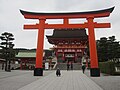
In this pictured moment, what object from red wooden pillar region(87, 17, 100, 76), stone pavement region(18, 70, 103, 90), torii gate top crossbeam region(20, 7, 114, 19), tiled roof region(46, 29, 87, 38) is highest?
tiled roof region(46, 29, 87, 38)

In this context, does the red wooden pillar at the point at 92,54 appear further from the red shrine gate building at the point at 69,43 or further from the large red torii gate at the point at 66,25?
the red shrine gate building at the point at 69,43

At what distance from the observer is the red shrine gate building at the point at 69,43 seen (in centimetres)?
4061

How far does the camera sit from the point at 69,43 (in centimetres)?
4331

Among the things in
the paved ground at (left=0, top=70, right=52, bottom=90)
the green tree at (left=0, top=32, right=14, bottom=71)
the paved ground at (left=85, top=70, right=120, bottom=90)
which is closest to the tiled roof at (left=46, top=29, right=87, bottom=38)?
the green tree at (left=0, top=32, right=14, bottom=71)

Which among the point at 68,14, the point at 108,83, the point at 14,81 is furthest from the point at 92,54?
the point at 14,81

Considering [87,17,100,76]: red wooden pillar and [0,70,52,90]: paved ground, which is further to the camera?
[87,17,100,76]: red wooden pillar

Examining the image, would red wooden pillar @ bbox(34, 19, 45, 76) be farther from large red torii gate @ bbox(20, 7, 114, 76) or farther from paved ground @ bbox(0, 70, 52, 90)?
paved ground @ bbox(0, 70, 52, 90)

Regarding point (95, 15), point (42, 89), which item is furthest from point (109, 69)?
point (42, 89)

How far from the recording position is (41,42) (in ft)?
61.4

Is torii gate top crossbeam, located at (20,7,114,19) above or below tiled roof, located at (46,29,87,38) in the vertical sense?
below

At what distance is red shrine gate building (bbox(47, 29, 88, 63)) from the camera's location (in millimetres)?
40612

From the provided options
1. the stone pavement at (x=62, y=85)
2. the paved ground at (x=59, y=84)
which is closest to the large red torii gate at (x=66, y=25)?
A: the paved ground at (x=59, y=84)

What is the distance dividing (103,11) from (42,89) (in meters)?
12.7

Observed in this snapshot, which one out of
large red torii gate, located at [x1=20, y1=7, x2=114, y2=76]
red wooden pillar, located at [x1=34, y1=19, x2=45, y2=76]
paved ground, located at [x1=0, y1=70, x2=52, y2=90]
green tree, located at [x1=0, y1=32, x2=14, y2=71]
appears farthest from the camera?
green tree, located at [x1=0, y1=32, x2=14, y2=71]
